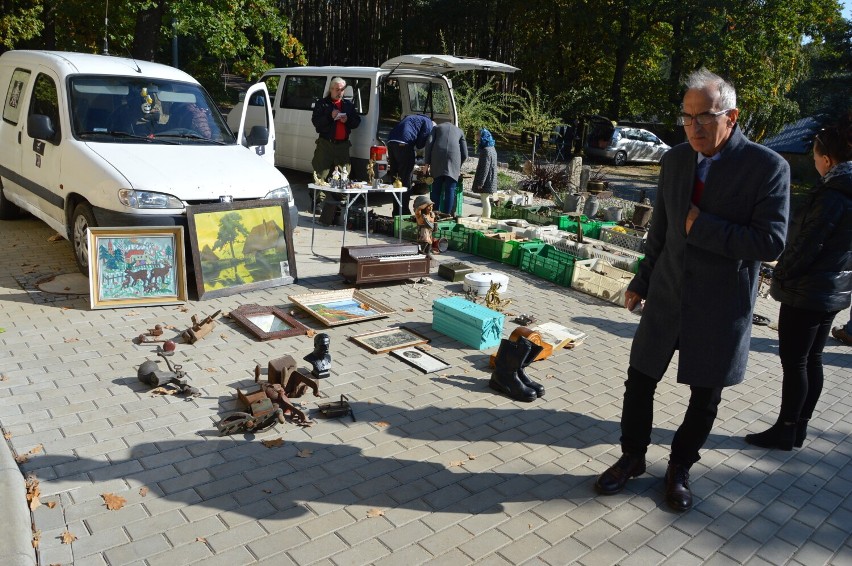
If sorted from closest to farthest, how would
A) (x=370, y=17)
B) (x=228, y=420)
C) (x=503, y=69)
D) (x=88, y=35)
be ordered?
(x=228, y=420) < (x=503, y=69) < (x=88, y=35) < (x=370, y=17)

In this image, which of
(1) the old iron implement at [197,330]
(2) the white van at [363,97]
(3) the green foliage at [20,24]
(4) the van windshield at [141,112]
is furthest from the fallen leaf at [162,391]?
(3) the green foliage at [20,24]

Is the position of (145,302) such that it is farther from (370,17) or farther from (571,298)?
(370,17)

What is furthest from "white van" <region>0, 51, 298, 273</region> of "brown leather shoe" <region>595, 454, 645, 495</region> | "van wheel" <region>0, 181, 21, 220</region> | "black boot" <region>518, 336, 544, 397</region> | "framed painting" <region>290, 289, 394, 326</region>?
"brown leather shoe" <region>595, 454, 645, 495</region>

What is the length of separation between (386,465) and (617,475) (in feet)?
4.44

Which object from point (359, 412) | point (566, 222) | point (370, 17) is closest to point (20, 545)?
point (359, 412)

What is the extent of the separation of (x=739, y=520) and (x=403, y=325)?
3408 millimetres

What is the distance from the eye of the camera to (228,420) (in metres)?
4.45

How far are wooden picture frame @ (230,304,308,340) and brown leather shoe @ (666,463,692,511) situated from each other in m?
3.33

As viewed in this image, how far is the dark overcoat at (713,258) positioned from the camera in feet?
10.8

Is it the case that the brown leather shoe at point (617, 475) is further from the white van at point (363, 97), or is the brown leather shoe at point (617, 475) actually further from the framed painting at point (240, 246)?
the white van at point (363, 97)

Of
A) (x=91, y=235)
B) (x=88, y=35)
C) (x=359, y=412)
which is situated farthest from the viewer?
(x=88, y=35)

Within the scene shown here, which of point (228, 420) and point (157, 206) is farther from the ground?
point (157, 206)

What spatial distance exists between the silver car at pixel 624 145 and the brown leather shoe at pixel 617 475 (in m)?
20.7

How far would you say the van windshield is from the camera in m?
7.16
